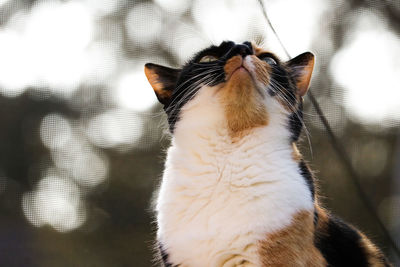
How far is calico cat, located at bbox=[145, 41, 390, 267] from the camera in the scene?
2.74ft

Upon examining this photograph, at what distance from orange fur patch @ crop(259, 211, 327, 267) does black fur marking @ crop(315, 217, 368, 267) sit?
4 cm

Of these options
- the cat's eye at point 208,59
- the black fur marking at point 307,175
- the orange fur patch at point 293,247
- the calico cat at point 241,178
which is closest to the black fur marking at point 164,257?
the calico cat at point 241,178

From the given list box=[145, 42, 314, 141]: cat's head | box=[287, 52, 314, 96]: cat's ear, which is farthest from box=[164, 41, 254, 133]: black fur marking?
box=[287, 52, 314, 96]: cat's ear

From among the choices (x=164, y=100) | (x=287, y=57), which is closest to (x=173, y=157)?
(x=164, y=100)

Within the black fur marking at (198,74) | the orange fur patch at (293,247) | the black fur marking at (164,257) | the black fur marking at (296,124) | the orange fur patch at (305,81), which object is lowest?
the orange fur patch at (293,247)

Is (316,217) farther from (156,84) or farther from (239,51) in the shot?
(156,84)

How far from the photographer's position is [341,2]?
2.10m

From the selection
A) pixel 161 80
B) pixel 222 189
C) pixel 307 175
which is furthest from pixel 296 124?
pixel 161 80

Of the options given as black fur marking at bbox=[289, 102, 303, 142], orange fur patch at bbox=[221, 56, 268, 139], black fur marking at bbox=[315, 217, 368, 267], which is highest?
orange fur patch at bbox=[221, 56, 268, 139]

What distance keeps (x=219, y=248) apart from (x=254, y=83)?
36 centimetres

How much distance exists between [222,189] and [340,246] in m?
0.30

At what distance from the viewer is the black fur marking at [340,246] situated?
896 mm

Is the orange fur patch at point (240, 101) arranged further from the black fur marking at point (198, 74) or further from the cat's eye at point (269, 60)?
the cat's eye at point (269, 60)

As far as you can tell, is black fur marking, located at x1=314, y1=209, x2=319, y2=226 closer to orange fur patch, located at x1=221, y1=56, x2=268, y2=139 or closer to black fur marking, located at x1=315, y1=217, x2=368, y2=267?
A: black fur marking, located at x1=315, y1=217, x2=368, y2=267
